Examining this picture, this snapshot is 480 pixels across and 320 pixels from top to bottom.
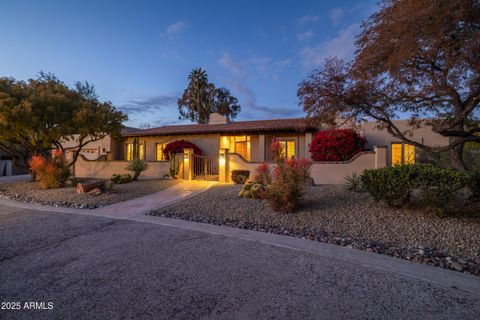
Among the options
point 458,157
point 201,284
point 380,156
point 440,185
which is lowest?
point 201,284

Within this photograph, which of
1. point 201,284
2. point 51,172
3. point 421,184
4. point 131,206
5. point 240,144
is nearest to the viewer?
point 201,284

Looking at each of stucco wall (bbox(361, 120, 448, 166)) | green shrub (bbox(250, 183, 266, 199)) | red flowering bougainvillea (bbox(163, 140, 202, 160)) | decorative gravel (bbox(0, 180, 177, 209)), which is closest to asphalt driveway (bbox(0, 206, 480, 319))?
green shrub (bbox(250, 183, 266, 199))

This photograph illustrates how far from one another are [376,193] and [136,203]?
7.81 meters

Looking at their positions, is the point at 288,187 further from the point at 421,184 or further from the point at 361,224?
the point at 421,184

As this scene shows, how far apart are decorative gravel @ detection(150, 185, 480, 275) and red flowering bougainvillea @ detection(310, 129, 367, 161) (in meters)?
5.08

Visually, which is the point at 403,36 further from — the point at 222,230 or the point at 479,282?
the point at 222,230

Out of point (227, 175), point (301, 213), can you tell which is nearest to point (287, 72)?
point (227, 175)

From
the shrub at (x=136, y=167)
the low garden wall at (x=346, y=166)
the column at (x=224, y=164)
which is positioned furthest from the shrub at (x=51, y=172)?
the low garden wall at (x=346, y=166)

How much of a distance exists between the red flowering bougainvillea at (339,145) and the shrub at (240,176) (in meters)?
4.38

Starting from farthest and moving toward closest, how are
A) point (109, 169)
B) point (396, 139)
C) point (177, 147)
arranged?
1. point (177, 147)
2. point (109, 169)
3. point (396, 139)

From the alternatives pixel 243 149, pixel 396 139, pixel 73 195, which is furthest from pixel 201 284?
pixel 396 139

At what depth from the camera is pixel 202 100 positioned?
33.5 metres

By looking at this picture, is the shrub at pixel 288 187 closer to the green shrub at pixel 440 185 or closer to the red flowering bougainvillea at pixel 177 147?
the green shrub at pixel 440 185

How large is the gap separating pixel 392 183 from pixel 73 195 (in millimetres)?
11209
